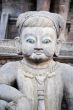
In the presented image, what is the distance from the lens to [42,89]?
15.1 ft

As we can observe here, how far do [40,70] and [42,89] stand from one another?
7.5 inches

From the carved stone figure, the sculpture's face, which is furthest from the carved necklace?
the sculpture's face

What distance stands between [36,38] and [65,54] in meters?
3.58

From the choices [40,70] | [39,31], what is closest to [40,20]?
[39,31]

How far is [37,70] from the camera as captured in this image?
469 centimetres

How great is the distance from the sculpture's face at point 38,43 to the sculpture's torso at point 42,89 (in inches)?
7.2

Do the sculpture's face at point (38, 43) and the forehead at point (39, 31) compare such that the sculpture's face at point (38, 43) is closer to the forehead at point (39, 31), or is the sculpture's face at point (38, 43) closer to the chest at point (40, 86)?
the forehead at point (39, 31)

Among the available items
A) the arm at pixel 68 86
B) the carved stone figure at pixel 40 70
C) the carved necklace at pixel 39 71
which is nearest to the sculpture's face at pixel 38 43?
the carved stone figure at pixel 40 70

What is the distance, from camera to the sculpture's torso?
4.61m

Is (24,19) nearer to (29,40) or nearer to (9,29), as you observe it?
(29,40)

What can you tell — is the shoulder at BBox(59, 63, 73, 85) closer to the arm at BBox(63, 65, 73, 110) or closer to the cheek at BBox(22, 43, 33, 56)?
the arm at BBox(63, 65, 73, 110)

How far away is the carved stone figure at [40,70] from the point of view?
181 inches

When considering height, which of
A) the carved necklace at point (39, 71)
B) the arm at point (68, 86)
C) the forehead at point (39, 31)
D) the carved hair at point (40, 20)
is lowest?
the arm at point (68, 86)

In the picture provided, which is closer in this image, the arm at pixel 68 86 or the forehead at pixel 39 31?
the forehead at pixel 39 31
